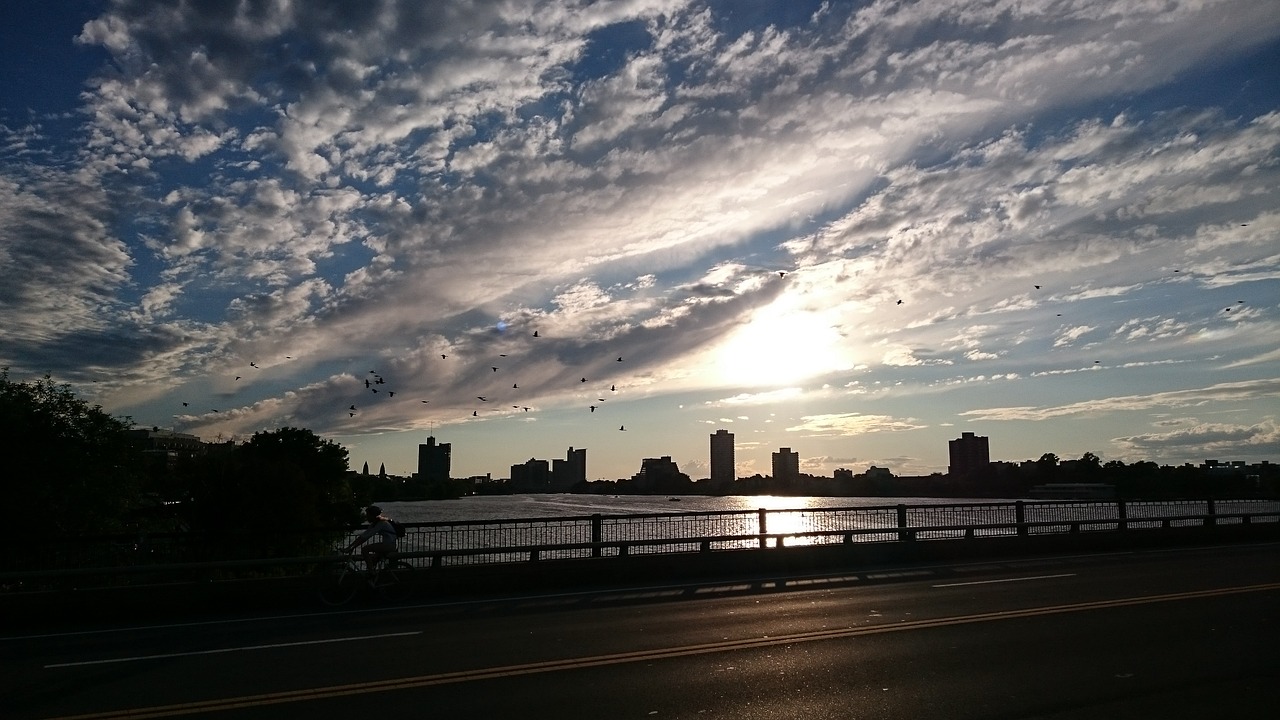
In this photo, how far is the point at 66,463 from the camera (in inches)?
1057

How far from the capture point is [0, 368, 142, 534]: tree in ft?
85.1

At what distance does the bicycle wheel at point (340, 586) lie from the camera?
15898 millimetres

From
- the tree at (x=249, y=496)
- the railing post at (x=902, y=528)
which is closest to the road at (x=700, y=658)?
the railing post at (x=902, y=528)

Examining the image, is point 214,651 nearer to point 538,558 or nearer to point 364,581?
point 364,581

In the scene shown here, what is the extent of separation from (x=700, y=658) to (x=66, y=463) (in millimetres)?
24501

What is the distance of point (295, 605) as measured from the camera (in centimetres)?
1580

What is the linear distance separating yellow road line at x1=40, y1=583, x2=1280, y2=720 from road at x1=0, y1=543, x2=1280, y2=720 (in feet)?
0.13

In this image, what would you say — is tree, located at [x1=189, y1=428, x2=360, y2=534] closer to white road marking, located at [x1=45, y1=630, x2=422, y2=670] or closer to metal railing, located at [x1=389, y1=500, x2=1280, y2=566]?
metal railing, located at [x1=389, y1=500, x2=1280, y2=566]

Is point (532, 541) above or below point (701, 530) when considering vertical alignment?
above

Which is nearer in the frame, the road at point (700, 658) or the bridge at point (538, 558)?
the road at point (700, 658)

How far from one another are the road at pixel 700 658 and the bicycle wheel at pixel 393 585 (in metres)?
0.96

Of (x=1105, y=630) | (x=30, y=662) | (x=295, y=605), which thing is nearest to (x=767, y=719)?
(x=1105, y=630)

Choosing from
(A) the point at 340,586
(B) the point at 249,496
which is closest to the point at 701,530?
(A) the point at 340,586

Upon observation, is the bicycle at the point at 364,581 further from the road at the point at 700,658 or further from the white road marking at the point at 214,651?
the white road marking at the point at 214,651
